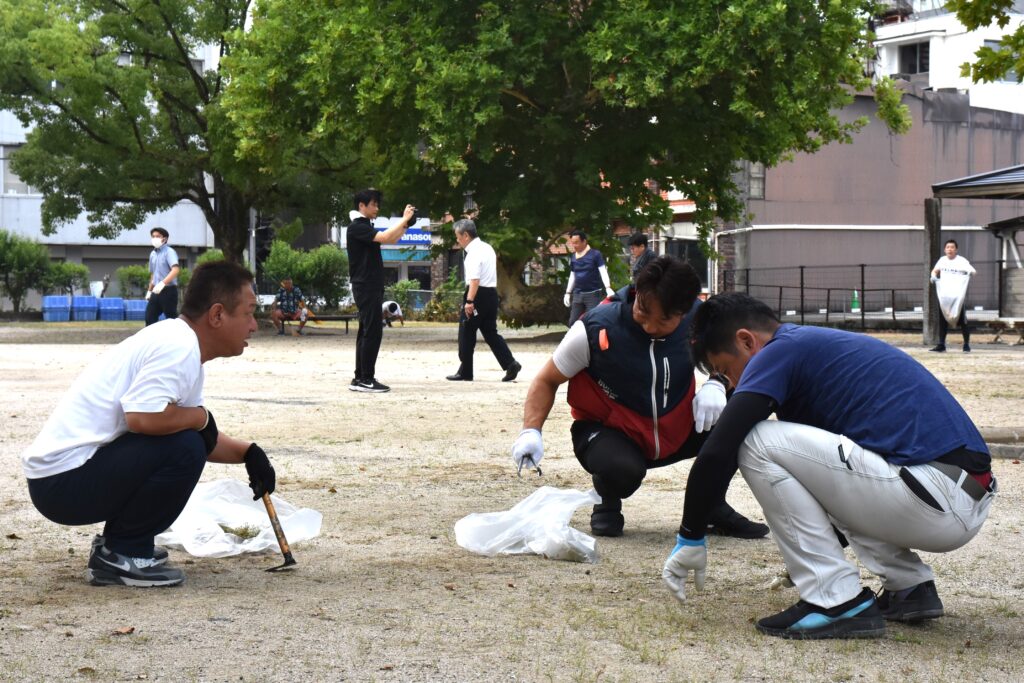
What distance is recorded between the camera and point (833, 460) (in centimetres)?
395

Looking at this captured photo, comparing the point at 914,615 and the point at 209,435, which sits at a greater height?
the point at 209,435

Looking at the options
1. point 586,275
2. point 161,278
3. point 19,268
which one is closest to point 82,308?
point 19,268

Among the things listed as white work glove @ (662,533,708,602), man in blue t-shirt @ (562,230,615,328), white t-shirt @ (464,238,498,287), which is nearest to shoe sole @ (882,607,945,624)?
white work glove @ (662,533,708,602)

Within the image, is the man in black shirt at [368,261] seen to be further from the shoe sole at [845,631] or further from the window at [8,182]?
the window at [8,182]

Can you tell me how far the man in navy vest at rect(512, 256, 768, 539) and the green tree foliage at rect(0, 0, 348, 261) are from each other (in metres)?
21.8

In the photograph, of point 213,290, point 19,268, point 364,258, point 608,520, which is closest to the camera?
point 213,290

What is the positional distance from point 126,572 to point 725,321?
2.24 m

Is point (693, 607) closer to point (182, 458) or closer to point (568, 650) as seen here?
point (568, 650)

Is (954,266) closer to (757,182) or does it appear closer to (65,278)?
(757,182)

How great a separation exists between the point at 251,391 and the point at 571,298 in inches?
268

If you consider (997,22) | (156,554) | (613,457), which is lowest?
(156,554)

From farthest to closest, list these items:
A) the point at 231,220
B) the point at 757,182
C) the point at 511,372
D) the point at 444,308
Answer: the point at 444,308, the point at 757,182, the point at 231,220, the point at 511,372

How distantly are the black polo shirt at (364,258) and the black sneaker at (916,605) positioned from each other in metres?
8.86

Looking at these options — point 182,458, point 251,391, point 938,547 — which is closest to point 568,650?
point 938,547
